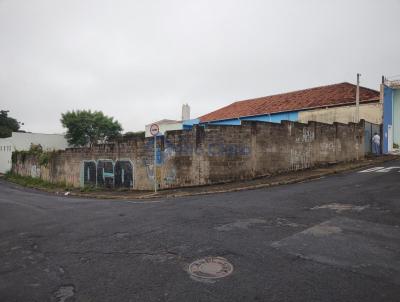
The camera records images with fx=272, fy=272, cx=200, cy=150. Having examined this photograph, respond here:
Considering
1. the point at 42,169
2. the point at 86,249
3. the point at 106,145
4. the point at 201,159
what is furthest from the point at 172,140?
the point at 42,169

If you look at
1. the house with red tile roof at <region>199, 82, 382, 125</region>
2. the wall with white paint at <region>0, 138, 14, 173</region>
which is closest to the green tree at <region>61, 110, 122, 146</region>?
the wall with white paint at <region>0, 138, 14, 173</region>

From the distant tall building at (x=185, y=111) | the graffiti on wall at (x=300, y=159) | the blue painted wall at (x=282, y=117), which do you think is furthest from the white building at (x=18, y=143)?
the graffiti on wall at (x=300, y=159)

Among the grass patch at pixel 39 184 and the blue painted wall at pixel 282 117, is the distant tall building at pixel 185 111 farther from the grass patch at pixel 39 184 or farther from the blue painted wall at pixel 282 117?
the grass patch at pixel 39 184

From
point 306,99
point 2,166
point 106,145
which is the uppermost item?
point 306,99

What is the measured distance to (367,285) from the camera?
3.32 m

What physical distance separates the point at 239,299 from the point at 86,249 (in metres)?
3.28

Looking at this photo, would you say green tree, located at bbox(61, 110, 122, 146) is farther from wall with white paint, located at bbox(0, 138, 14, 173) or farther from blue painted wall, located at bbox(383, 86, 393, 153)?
blue painted wall, located at bbox(383, 86, 393, 153)

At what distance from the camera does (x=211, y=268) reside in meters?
3.99

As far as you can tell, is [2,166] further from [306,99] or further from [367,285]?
[367,285]

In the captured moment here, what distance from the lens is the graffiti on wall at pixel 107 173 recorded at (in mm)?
16391

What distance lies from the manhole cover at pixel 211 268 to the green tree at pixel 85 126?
1583 inches

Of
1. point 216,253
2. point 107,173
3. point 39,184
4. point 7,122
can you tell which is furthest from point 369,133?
point 7,122

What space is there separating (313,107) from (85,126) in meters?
33.9

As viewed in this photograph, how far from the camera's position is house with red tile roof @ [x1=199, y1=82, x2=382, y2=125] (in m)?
23.1
